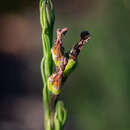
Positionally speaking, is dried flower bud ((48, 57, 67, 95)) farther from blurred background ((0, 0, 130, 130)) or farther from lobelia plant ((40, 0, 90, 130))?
blurred background ((0, 0, 130, 130))

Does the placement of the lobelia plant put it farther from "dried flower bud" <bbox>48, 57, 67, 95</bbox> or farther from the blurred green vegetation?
the blurred green vegetation

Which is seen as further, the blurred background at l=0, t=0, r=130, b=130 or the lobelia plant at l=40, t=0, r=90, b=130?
the blurred background at l=0, t=0, r=130, b=130

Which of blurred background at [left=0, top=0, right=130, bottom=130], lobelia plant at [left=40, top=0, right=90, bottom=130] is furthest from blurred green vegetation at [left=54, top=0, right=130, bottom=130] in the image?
lobelia plant at [left=40, top=0, right=90, bottom=130]

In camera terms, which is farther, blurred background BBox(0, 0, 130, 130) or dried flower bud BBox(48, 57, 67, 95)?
blurred background BBox(0, 0, 130, 130)

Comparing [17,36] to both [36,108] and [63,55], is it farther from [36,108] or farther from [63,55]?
[63,55]

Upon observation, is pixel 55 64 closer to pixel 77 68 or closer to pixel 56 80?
pixel 56 80

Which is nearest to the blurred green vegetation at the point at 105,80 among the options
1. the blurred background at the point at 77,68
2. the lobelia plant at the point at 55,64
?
the blurred background at the point at 77,68
